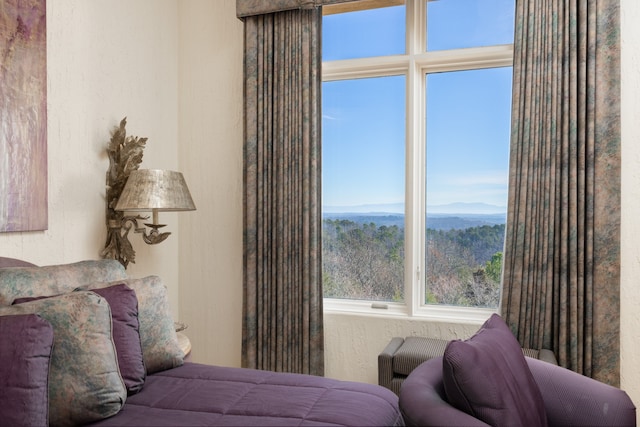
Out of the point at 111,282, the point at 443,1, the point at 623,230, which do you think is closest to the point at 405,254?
the point at 623,230

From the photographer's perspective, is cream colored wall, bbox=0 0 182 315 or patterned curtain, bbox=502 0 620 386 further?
patterned curtain, bbox=502 0 620 386

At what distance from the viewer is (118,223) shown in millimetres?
2762

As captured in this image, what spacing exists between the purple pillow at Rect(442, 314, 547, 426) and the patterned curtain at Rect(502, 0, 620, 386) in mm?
1077

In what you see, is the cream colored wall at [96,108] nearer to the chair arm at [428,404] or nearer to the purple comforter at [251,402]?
the purple comforter at [251,402]

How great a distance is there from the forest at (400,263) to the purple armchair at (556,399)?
3.67ft

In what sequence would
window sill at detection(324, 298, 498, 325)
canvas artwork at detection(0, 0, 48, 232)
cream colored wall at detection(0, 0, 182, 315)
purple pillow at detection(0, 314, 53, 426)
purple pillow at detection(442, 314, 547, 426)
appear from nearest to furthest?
purple pillow at detection(0, 314, 53, 426), purple pillow at detection(442, 314, 547, 426), canvas artwork at detection(0, 0, 48, 232), cream colored wall at detection(0, 0, 182, 315), window sill at detection(324, 298, 498, 325)

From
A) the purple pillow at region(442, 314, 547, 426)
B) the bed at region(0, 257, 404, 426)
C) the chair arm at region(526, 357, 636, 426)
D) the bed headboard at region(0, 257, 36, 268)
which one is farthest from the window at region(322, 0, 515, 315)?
the bed headboard at region(0, 257, 36, 268)

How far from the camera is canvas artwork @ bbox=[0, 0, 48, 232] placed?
2094mm

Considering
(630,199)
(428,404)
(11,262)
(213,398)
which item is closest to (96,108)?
(11,262)

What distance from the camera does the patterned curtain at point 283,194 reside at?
3.05 metres

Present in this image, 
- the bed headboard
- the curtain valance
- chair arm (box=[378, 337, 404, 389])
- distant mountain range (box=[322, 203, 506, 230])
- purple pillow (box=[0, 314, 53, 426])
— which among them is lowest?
chair arm (box=[378, 337, 404, 389])

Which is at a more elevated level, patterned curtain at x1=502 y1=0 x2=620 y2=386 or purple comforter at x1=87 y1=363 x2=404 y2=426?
patterned curtain at x1=502 y1=0 x2=620 y2=386

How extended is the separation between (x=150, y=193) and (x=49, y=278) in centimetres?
77

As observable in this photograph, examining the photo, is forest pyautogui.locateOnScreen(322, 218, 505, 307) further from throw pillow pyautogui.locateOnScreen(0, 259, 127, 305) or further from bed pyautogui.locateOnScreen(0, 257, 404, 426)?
throw pillow pyautogui.locateOnScreen(0, 259, 127, 305)
